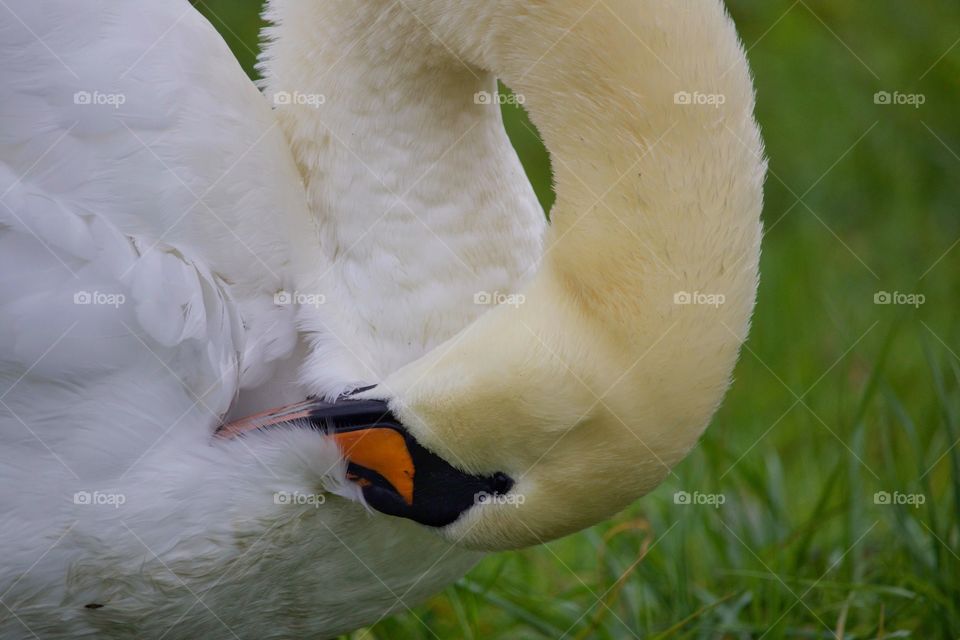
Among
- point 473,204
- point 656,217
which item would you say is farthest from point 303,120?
point 656,217

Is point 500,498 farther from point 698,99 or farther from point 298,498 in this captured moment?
point 698,99

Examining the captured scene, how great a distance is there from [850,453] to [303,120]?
185 centimetres

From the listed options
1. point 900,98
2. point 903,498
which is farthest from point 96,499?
point 900,98

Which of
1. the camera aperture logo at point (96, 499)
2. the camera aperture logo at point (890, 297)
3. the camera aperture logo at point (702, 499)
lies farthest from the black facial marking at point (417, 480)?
the camera aperture logo at point (890, 297)

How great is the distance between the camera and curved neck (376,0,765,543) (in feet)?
7.64

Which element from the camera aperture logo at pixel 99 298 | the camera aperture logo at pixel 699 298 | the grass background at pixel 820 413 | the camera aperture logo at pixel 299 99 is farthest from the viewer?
the grass background at pixel 820 413

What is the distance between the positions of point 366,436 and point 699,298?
710 mm

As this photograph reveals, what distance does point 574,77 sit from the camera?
2514 mm

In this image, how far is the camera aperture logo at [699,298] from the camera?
231 centimetres

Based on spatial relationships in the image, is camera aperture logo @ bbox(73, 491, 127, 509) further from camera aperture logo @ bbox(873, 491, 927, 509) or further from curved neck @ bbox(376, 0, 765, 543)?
camera aperture logo @ bbox(873, 491, 927, 509)

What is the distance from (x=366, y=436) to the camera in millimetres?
2564

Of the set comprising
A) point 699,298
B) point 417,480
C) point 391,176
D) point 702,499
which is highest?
point 699,298

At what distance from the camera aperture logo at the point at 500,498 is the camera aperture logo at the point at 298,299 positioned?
1.91ft

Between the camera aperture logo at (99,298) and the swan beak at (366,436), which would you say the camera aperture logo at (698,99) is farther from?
the camera aperture logo at (99,298)
